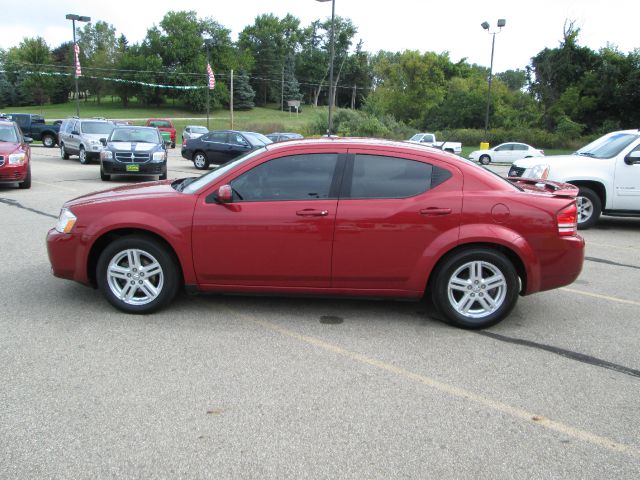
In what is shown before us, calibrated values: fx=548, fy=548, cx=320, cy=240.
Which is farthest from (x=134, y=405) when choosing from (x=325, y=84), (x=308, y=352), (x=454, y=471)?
(x=325, y=84)

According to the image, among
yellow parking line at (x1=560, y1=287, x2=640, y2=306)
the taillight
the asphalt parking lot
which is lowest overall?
the asphalt parking lot

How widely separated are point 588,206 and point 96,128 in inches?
727

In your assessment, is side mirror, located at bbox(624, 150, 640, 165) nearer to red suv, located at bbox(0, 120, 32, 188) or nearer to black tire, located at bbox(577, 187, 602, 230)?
black tire, located at bbox(577, 187, 602, 230)

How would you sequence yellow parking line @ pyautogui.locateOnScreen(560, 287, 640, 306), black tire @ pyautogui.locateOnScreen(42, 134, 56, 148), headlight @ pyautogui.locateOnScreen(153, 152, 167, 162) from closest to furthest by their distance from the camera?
yellow parking line @ pyautogui.locateOnScreen(560, 287, 640, 306) → headlight @ pyautogui.locateOnScreen(153, 152, 167, 162) → black tire @ pyautogui.locateOnScreen(42, 134, 56, 148)

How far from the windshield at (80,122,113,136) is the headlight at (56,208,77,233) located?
18.0 meters

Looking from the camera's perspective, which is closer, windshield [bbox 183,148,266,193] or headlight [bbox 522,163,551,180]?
windshield [bbox 183,148,266,193]

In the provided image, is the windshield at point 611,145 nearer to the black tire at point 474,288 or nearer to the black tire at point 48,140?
the black tire at point 474,288

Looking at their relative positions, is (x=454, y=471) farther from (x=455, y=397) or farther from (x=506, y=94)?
(x=506, y=94)

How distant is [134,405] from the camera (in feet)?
10.9

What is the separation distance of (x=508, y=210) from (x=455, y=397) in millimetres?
1840

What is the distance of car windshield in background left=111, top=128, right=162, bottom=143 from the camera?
16000 millimetres

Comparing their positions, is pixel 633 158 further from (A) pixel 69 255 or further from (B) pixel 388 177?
(A) pixel 69 255

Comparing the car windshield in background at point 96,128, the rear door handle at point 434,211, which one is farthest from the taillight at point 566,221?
Answer: the car windshield in background at point 96,128

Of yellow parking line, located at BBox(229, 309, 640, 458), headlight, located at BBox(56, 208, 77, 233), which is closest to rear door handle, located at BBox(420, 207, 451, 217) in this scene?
yellow parking line, located at BBox(229, 309, 640, 458)
